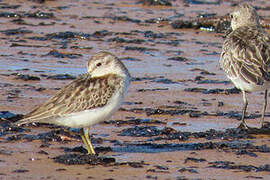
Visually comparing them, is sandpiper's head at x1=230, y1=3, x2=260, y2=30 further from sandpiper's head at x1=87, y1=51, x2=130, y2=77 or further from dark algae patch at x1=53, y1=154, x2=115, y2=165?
dark algae patch at x1=53, y1=154, x2=115, y2=165

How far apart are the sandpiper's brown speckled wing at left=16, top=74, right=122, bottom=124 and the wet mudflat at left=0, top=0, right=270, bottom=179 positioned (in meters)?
0.43

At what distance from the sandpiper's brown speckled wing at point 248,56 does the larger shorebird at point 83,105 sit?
6.24 feet

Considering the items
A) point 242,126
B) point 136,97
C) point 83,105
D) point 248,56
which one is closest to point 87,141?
point 83,105

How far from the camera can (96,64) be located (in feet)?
25.8

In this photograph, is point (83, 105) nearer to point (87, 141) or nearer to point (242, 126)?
point (87, 141)

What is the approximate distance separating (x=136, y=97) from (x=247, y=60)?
2160 millimetres

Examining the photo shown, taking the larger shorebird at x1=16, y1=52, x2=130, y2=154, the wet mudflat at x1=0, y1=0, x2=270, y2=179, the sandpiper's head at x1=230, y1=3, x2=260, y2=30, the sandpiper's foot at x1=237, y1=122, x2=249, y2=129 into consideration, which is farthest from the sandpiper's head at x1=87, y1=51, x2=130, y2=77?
the sandpiper's head at x1=230, y1=3, x2=260, y2=30

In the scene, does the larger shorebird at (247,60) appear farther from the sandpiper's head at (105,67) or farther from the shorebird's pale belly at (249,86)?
the sandpiper's head at (105,67)

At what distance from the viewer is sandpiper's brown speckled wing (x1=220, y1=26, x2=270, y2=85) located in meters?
8.84

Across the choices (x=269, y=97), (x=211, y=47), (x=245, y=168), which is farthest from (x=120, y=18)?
(x=245, y=168)

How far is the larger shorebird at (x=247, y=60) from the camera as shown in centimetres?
884

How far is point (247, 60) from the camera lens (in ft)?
29.5

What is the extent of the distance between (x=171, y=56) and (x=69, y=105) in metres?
6.76

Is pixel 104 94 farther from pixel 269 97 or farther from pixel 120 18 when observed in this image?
pixel 120 18
